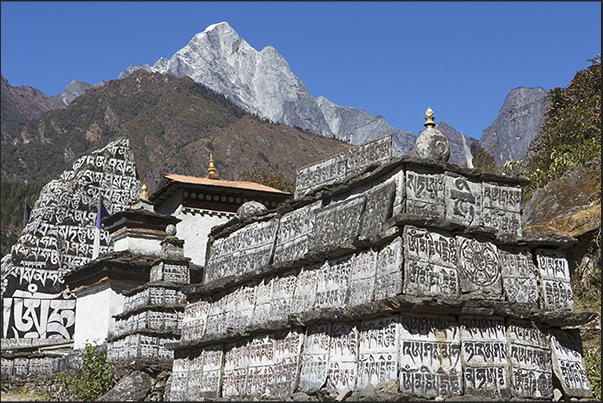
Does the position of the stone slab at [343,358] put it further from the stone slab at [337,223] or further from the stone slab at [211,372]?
the stone slab at [211,372]

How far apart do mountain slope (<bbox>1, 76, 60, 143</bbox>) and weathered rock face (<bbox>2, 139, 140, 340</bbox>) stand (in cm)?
11000

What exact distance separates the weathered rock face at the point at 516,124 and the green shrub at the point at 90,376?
3622 inches

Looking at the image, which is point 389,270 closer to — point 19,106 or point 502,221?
point 502,221

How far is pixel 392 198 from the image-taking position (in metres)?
10.2

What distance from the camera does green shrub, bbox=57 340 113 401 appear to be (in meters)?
17.3

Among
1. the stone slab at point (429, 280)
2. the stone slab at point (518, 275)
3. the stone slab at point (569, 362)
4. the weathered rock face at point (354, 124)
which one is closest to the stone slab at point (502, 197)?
the stone slab at point (518, 275)

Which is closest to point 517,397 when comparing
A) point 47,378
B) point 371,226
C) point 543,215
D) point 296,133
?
point 371,226

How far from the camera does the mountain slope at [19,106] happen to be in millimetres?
139250

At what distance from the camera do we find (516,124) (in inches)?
4424

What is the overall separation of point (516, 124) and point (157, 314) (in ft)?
339

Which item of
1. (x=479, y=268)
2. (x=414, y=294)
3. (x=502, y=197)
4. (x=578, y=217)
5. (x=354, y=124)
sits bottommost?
(x=414, y=294)

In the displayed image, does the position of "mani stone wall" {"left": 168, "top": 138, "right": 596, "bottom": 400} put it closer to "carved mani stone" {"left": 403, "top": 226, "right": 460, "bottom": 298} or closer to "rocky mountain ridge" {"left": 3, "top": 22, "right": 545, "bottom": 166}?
"carved mani stone" {"left": 403, "top": 226, "right": 460, "bottom": 298}

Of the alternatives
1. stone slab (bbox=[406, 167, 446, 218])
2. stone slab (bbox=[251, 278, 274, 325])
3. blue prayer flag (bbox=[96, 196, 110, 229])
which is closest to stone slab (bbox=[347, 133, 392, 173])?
stone slab (bbox=[406, 167, 446, 218])

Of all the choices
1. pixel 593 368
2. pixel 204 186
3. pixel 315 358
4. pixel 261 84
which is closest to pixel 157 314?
pixel 204 186
